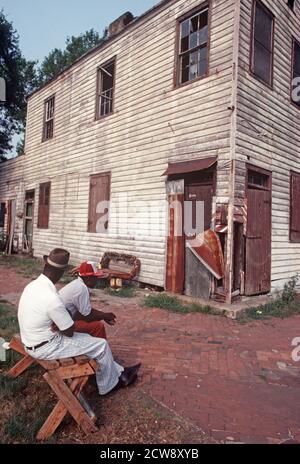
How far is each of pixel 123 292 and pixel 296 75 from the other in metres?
7.74

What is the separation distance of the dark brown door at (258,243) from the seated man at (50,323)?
529 cm

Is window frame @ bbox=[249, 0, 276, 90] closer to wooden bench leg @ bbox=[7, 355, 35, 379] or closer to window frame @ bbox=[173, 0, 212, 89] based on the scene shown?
window frame @ bbox=[173, 0, 212, 89]

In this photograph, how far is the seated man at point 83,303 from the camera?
3.75 m

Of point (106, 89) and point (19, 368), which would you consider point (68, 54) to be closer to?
point (106, 89)

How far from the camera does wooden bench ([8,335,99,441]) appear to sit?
284cm

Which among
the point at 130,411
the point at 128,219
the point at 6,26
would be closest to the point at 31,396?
the point at 130,411

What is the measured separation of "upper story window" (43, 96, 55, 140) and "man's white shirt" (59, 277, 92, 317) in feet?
41.1

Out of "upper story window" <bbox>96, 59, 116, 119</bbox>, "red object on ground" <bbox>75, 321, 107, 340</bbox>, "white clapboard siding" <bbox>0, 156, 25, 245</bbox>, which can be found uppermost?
"upper story window" <bbox>96, 59, 116, 119</bbox>

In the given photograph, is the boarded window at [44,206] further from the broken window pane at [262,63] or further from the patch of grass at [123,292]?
the broken window pane at [262,63]

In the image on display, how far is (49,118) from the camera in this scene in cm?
1519

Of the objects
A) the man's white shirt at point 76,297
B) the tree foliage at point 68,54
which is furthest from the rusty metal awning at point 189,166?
the tree foliage at point 68,54

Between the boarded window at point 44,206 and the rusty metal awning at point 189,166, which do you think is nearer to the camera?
the rusty metal awning at point 189,166

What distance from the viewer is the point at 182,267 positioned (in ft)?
27.5

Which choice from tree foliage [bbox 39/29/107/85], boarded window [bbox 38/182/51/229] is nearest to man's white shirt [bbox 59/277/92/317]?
boarded window [bbox 38/182/51/229]
